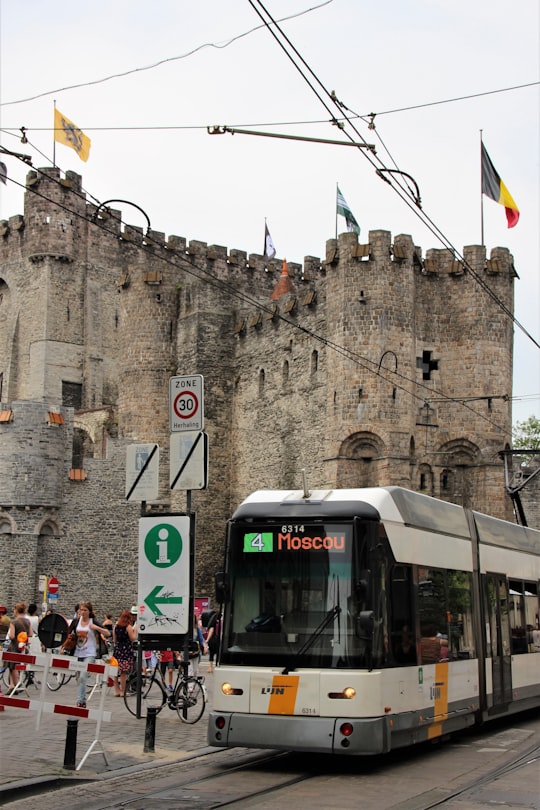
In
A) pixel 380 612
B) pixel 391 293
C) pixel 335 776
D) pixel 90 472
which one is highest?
pixel 391 293

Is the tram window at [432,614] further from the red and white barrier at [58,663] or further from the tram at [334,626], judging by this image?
the red and white barrier at [58,663]

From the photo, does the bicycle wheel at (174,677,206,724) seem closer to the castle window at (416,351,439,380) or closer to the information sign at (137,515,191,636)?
the information sign at (137,515,191,636)

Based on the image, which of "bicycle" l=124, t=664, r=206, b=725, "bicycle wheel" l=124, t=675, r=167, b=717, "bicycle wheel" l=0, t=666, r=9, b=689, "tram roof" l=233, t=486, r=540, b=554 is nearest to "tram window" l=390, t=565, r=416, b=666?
"tram roof" l=233, t=486, r=540, b=554

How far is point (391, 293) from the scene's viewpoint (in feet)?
117

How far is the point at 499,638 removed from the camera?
14.1 m

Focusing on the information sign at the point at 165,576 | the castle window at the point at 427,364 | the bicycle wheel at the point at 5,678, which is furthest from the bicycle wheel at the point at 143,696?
the castle window at the point at 427,364

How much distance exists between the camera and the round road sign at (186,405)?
1358cm

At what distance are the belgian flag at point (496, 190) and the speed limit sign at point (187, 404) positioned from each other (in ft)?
62.7

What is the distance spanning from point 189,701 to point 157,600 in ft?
9.59

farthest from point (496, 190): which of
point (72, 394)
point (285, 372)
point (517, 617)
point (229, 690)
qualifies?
point (72, 394)

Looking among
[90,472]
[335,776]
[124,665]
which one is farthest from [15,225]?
[335,776]

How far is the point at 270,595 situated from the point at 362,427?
80.7 ft

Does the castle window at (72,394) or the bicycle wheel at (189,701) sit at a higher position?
the castle window at (72,394)

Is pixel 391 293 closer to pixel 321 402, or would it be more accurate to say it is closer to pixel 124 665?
pixel 321 402
